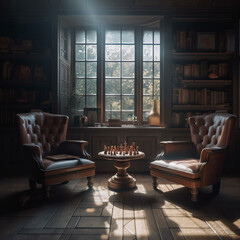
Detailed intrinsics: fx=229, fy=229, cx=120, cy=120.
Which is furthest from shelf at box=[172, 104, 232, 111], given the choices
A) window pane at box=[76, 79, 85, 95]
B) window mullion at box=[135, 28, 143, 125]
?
window pane at box=[76, 79, 85, 95]

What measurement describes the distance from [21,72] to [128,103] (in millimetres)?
2035

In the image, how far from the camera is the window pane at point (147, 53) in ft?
14.6

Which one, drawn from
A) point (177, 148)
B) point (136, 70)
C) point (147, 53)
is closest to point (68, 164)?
point (177, 148)

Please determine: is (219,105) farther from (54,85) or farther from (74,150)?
(54,85)

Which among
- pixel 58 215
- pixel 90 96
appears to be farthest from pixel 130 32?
pixel 58 215

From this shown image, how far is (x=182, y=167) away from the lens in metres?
2.61

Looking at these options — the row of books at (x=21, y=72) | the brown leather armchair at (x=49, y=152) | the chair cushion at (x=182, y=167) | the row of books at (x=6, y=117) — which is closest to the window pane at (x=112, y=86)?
the row of books at (x=21, y=72)

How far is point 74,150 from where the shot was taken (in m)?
3.17

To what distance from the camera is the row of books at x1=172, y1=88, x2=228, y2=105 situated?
13.5ft

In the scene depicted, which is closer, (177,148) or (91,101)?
(177,148)

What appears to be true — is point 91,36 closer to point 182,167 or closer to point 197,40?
point 197,40

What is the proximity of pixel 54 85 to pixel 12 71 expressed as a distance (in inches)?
34.0

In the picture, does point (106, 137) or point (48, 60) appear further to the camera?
point (48, 60)

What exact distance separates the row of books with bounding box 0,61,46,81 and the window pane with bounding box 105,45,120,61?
1258 millimetres
